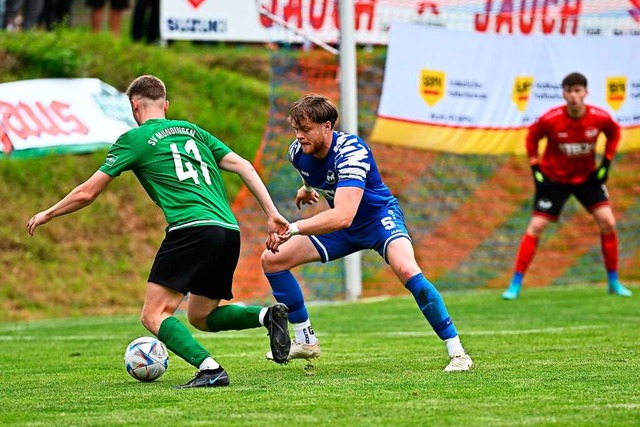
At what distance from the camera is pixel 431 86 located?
14.7m

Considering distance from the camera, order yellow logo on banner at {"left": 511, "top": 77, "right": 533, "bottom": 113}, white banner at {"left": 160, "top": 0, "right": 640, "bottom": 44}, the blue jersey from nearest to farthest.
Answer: the blue jersey
yellow logo on banner at {"left": 511, "top": 77, "right": 533, "bottom": 113}
white banner at {"left": 160, "top": 0, "right": 640, "bottom": 44}

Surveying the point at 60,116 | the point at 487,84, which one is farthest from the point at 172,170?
the point at 60,116

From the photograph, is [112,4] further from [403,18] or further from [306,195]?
[306,195]

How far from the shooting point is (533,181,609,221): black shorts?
42.7 feet

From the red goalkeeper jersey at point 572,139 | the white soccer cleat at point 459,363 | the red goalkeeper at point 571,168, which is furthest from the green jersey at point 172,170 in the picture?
the red goalkeeper jersey at point 572,139

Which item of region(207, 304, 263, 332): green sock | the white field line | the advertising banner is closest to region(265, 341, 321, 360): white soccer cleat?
region(207, 304, 263, 332): green sock

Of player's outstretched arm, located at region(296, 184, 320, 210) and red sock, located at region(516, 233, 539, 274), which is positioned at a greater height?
player's outstretched arm, located at region(296, 184, 320, 210)

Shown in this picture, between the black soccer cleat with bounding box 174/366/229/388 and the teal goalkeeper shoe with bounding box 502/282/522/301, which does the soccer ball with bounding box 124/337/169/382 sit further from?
the teal goalkeeper shoe with bounding box 502/282/522/301

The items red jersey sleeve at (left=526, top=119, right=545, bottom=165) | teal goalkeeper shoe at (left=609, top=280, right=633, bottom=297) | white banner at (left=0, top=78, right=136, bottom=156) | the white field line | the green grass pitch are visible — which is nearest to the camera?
the green grass pitch

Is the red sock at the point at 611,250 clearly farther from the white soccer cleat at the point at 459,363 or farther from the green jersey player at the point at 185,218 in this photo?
the green jersey player at the point at 185,218

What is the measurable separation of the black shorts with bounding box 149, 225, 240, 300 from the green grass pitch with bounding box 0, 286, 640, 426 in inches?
23.4

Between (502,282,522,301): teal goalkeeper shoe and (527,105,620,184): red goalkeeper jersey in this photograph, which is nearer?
(527,105,620,184): red goalkeeper jersey

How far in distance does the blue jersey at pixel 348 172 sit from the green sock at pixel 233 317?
0.93 meters

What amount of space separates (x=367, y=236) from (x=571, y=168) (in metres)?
6.02
